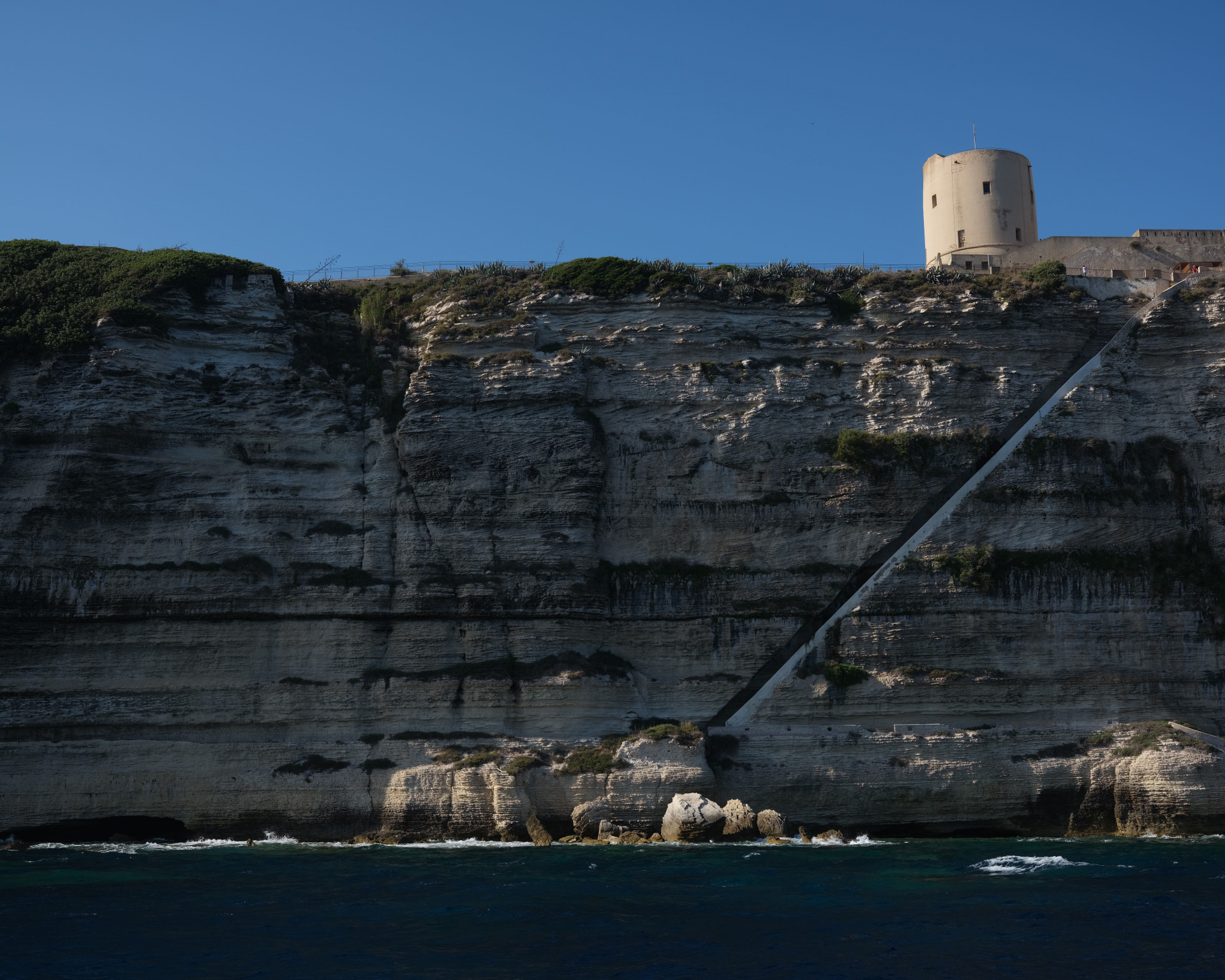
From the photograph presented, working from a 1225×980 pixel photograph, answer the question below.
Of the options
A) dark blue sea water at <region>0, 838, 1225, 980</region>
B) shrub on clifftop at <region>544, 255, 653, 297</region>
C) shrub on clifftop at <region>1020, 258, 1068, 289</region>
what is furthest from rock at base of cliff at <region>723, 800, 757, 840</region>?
shrub on clifftop at <region>1020, 258, 1068, 289</region>

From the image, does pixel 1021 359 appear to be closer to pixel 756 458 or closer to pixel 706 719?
pixel 756 458

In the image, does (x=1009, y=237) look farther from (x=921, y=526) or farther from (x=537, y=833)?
(x=537, y=833)

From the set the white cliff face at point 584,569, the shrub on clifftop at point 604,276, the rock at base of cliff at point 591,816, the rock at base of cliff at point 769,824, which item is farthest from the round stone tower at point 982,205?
the rock at base of cliff at point 591,816

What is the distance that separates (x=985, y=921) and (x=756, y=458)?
1685cm

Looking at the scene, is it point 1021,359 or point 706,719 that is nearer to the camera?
point 706,719

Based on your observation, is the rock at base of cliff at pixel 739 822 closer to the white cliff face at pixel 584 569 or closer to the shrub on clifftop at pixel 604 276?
the white cliff face at pixel 584 569

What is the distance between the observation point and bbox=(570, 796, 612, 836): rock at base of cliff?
29.2m

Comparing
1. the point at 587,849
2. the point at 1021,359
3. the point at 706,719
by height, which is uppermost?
the point at 1021,359

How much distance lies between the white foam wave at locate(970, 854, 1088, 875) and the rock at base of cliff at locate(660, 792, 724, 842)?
623cm

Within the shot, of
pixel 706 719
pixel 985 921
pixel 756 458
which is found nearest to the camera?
pixel 985 921

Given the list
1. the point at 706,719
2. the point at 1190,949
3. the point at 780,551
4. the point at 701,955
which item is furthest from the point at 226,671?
the point at 1190,949

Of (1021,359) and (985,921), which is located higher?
(1021,359)

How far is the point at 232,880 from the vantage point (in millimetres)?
24281

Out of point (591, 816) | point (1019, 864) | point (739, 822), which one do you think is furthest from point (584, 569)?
point (1019, 864)
